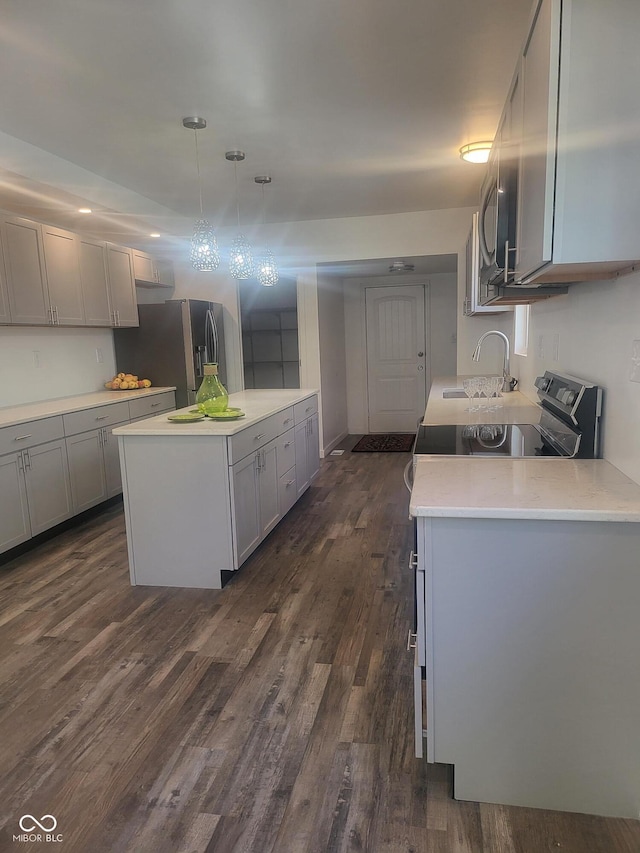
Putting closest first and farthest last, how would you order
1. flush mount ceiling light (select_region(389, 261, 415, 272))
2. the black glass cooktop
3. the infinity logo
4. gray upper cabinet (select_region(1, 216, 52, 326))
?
the infinity logo, the black glass cooktop, gray upper cabinet (select_region(1, 216, 52, 326)), flush mount ceiling light (select_region(389, 261, 415, 272))

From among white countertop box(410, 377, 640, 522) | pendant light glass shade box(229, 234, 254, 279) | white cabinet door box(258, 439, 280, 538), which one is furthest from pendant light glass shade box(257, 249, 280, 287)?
white countertop box(410, 377, 640, 522)

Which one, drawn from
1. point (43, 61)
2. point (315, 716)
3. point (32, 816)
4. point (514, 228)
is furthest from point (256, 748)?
point (43, 61)

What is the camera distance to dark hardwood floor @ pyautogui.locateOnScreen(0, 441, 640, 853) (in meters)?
1.49

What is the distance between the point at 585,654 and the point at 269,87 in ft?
8.69

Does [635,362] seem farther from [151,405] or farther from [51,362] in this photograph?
[51,362]

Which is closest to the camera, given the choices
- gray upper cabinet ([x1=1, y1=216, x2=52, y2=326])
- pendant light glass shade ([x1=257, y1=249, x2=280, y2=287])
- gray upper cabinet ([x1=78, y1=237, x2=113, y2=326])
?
gray upper cabinet ([x1=1, y1=216, x2=52, y2=326])

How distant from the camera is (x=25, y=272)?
3805 mm

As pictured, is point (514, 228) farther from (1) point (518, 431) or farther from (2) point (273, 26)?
(2) point (273, 26)

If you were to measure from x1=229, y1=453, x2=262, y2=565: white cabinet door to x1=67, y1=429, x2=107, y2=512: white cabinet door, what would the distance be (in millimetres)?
1522

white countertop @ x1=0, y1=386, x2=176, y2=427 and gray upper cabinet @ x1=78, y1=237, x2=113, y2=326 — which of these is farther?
gray upper cabinet @ x1=78, y1=237, x2=113, y2=326

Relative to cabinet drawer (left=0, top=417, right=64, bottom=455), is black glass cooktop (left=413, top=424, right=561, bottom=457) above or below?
above

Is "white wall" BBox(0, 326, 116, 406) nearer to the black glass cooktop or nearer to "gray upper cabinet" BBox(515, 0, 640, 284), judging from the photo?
the black glass cooktop

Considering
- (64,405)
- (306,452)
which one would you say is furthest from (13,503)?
(306,452)

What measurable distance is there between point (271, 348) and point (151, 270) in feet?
4.88
